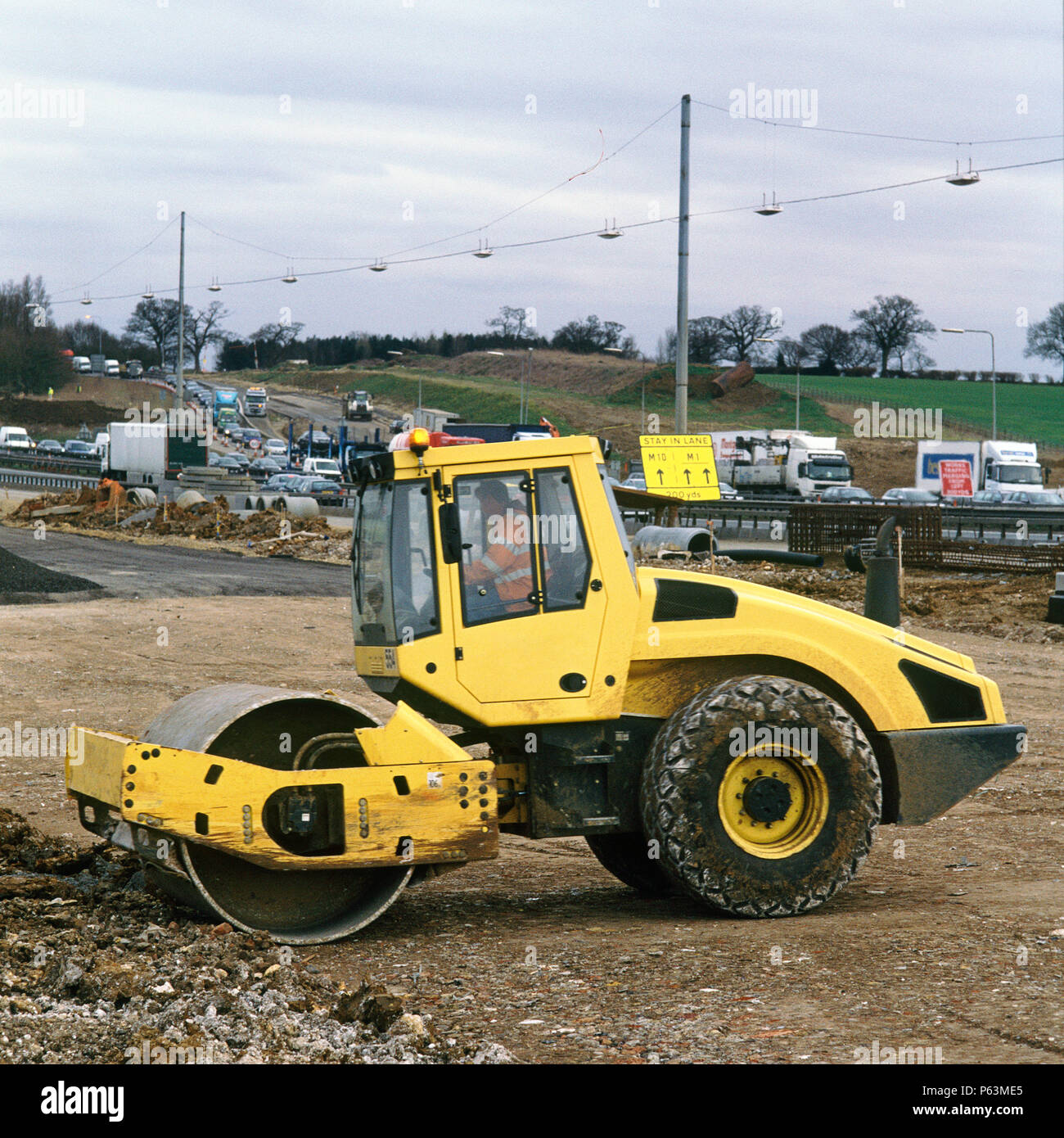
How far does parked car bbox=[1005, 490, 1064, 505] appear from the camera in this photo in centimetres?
4916

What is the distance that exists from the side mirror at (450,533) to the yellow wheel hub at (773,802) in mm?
1687

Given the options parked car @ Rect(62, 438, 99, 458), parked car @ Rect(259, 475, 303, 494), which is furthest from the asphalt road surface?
parked car @ Rect(62, 438, 99, 458)

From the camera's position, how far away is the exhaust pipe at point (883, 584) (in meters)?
7.50

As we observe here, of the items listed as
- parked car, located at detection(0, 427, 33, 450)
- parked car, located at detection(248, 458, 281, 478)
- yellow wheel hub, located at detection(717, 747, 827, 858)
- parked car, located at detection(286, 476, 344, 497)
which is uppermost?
parked car, located at detection(0, 427, 33, 450)

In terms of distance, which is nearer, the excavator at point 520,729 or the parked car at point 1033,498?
the excavator at point 520,729

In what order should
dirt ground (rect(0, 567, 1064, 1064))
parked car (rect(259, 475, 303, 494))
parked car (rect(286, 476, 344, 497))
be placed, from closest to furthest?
dirt ground (rect(0, 567, 1064, 1064)) < parked car (rect(286, 476, 344, 497)) < parked car (rect(259, 475, 303, 494))

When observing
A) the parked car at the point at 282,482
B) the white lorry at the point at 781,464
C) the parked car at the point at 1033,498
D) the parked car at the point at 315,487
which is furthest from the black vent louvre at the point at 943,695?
the white lorry at the point at 781,464

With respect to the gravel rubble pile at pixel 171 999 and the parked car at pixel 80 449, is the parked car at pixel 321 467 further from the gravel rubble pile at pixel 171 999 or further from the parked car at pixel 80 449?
the gravel rubble pile at pixel 171 999

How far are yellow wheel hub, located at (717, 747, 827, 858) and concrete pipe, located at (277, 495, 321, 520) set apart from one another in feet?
124

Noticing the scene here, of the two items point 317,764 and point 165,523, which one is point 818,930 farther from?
point 165,523

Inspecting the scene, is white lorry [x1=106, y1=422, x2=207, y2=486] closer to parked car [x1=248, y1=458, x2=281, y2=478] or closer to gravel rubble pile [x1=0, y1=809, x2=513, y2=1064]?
parked car [x1=248, y1=458, x2=281, y2=478]

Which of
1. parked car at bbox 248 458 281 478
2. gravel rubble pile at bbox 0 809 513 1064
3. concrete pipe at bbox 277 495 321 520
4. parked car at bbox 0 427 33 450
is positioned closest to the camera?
gravel rubble pile at bbox 0 809 513 1064

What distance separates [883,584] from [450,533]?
2.56 m
